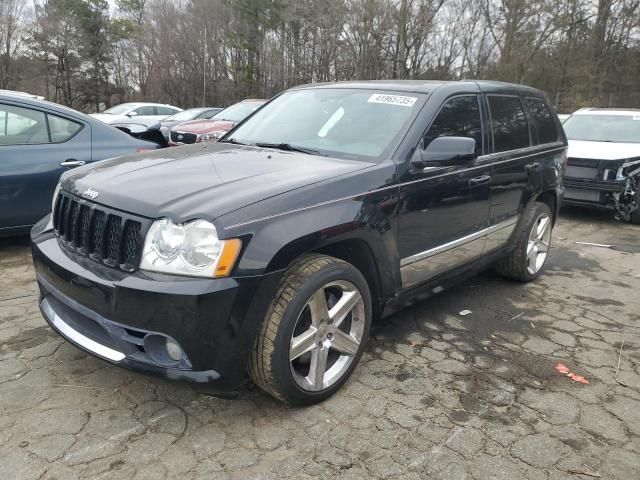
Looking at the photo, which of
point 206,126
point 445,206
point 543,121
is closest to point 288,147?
point 445,206

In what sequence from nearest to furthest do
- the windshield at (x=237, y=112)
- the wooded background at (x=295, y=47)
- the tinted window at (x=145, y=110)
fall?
the windshield at (x=237, y=112) → the tinted window at (x=145, y=110) → the wooded background at (x=295, y=47)

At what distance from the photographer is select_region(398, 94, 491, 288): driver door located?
126 inches

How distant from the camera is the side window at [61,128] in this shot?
502 centimetres

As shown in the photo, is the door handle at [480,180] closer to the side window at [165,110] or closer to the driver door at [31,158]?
the driver door at [31,158]

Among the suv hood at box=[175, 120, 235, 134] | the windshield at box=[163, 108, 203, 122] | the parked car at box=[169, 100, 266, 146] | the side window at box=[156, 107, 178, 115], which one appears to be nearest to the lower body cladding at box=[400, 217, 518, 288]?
the parked car at box=[169, 100, 266, 146]

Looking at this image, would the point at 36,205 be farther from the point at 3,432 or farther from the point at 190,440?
the point at 190,440

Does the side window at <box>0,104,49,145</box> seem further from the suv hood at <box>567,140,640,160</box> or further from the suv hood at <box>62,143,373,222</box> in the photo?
the suv hood at <box>567,140,640,160</box>

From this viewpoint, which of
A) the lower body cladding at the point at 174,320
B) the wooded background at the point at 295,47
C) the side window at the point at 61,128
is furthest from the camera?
the wooded background at the point at 295,47

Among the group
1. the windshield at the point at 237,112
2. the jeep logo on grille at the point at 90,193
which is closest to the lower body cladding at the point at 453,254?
the jeep logo on grille at the point at 90,193

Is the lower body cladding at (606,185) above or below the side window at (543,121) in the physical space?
below

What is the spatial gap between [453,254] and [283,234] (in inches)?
64.6

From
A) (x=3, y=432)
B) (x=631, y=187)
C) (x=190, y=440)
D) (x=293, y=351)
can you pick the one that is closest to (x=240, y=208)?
(x=293, y=351)

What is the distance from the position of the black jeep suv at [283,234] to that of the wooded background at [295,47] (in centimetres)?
2521

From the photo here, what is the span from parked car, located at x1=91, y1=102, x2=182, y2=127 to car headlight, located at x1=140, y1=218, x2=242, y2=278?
43.2ft
